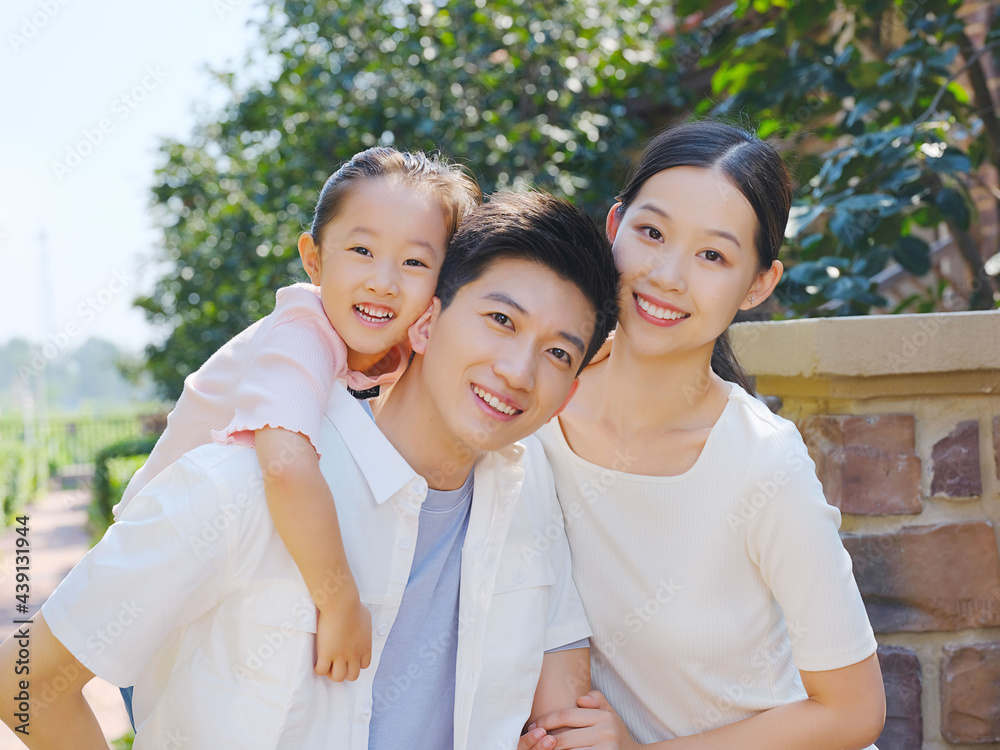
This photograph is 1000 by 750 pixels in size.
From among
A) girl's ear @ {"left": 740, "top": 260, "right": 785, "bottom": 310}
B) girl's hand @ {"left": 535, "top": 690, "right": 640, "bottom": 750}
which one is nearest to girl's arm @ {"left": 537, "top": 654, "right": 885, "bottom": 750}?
girl's hand @ {"left": 535, "top": 690, "right": 640, "bottom": 750}

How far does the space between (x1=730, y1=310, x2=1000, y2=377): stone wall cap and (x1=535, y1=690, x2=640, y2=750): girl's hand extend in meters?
0.79

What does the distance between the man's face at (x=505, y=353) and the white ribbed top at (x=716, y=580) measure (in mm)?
298

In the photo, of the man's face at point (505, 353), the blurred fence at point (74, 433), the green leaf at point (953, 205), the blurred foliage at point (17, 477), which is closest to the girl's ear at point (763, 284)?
the man's face at point (505, 353)

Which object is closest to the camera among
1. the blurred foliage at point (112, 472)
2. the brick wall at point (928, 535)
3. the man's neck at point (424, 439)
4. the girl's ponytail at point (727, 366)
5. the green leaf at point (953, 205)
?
the man's neck at point (424, 439)

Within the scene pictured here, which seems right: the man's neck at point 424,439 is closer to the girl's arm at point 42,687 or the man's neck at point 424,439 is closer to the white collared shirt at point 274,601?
the white collared shirt at point 274,601

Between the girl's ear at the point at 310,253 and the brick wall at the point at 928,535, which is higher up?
the girl's ear at the point at 310,253

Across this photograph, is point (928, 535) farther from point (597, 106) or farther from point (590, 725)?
point (597, 106)

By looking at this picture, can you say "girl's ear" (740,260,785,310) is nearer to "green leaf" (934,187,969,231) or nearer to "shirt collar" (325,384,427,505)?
"shirt collar" (325,384,427,505)

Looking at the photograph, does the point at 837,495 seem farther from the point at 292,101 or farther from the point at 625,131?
the point at 292,101

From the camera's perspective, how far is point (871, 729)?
1.41m

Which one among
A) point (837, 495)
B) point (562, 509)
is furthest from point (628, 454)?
point (837, 495)

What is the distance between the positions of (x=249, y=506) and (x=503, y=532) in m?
0.44

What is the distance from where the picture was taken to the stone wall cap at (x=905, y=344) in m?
1.67

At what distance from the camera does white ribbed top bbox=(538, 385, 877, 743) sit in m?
1.39
